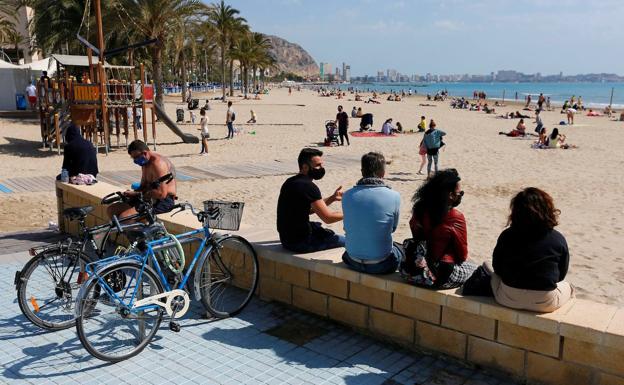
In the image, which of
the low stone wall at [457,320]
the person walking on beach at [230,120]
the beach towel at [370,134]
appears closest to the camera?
the low stone wall at [457,320]

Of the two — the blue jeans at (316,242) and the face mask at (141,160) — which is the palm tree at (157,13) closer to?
the face mask at (141,160)

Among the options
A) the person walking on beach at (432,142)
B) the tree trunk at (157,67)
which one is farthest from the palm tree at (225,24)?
the person walking on beach at (432,142)

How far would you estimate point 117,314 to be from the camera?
13.5ft

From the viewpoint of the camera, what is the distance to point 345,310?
4.54 meters

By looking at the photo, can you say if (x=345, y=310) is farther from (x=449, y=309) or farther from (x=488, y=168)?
(x=488, y=168)

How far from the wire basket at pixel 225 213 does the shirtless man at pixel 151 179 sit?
35.6 inches

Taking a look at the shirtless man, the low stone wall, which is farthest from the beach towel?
the low stone wall

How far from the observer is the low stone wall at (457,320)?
3.34m

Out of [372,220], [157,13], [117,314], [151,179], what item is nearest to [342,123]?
[157,13]

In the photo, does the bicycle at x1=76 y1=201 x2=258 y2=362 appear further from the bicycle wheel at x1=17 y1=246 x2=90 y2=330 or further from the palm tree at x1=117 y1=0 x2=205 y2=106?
the palm tree at x1=117 y1=0 x2=205 y2=106

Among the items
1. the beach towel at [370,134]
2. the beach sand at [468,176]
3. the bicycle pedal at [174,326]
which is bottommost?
the beach sand at [468,176]

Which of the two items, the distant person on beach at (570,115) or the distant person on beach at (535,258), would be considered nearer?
the distant person on beach at (535,258)

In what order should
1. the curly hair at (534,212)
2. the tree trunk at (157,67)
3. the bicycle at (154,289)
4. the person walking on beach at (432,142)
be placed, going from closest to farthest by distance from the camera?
1. the curly hair at (534,212)
2. the bicycle at (154,289)
3. the person walking on beach at (432,142)
4. the tree trunk at (157,67)

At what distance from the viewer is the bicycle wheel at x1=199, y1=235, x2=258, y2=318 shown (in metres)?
4.77
